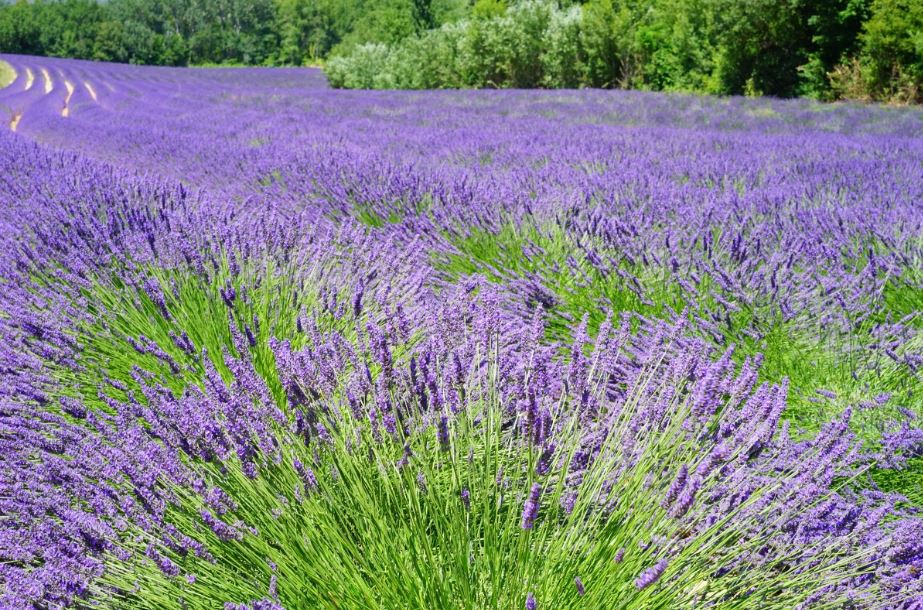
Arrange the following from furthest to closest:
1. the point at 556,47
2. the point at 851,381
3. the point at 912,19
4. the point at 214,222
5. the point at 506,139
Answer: the point at 556,47, the point at 912,19, the point at 506,139, the point at 214,222, the point at 851,381

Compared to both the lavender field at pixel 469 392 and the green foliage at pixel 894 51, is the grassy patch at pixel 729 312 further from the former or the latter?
the green foliage at pixel 894 51

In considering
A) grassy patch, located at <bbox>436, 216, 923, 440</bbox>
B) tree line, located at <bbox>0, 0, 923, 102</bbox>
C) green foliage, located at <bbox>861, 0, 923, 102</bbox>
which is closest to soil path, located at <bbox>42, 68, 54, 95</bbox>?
tree line, located at <bbox>0, 0, 923, 102</bbox>

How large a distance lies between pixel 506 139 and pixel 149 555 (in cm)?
668

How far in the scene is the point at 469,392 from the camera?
1.50 metres

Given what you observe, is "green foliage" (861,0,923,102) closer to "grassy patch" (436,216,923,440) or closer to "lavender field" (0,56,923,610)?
"lavender field" (0,56,923,610)

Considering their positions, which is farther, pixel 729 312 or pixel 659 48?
pixel 659 48

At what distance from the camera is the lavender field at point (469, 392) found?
134 cm

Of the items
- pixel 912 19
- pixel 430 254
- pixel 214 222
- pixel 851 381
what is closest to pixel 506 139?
pixel 430 254

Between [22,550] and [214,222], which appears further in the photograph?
[214,222]

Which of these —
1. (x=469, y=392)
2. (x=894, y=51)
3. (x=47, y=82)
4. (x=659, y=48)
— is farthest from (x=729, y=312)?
(x=47, y=82)

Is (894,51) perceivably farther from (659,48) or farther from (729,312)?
(729,312)

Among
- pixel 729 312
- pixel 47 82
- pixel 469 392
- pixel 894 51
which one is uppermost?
pixel 894 51

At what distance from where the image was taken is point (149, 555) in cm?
134

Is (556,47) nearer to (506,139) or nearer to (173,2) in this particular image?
(506,139)
